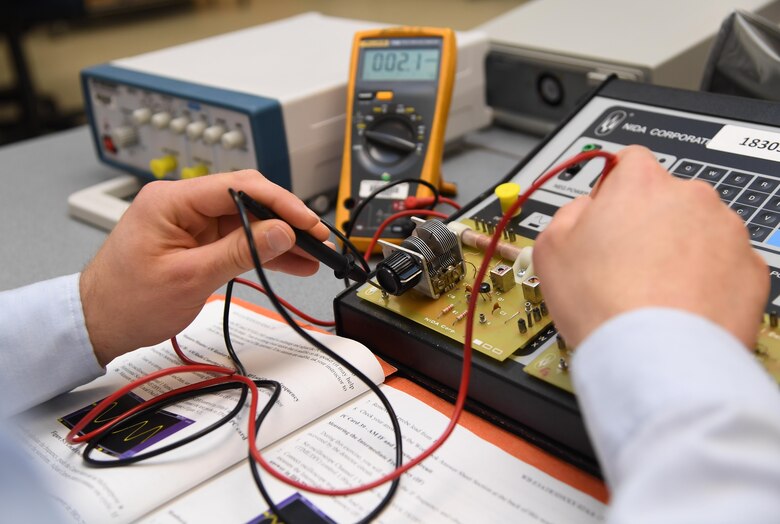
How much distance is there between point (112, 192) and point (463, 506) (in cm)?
93

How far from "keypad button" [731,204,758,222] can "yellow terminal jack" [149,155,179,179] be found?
818 millimetres

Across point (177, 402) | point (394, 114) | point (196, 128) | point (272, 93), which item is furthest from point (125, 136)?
point (177, 402)

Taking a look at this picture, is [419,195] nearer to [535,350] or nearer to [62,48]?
[535,350]

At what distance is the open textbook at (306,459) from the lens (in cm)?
52

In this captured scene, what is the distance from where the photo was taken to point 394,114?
104cm

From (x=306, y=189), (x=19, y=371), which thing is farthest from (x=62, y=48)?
(x=19, y=371)

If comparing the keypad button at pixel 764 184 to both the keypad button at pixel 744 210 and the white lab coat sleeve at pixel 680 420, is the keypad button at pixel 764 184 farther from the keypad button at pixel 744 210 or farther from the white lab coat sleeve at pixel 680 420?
the white lab coat sleeve at pixel 680 420

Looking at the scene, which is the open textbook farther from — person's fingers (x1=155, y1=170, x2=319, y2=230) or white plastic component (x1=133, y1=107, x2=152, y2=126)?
white plastic component (x1=133, y1=107, x2=152, y2=126)

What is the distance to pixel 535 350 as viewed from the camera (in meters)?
0.60

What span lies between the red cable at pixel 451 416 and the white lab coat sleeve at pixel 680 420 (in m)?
0.15

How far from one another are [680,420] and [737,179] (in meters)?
0.41

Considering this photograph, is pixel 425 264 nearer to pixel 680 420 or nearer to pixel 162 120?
pixel 680 420

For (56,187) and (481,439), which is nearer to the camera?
(481,439)

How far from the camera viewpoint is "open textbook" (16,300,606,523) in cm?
52
